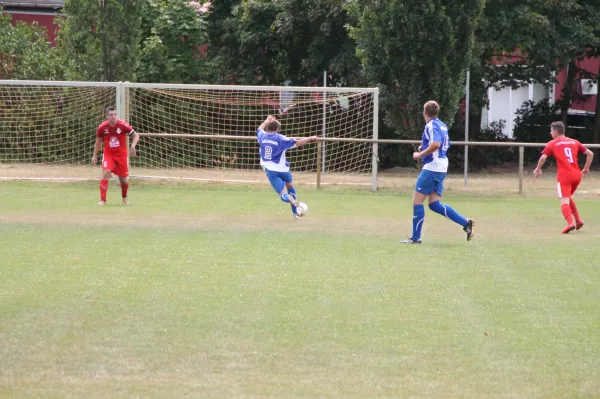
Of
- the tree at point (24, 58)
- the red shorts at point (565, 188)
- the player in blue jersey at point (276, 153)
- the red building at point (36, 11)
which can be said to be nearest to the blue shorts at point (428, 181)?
the red shorts at point (565, 188)

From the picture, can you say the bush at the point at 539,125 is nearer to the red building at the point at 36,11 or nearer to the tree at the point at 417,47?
the tree at the point at 417,47

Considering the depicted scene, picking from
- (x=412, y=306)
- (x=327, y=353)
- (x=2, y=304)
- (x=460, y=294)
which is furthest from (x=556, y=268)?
(x=2, y=304)

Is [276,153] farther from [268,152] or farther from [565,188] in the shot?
[565,188]

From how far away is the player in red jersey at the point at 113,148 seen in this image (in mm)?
17062

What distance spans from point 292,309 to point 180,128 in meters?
16.7

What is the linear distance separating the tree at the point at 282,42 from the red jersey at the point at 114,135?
10760mm

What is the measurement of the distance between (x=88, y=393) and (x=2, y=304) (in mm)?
2839

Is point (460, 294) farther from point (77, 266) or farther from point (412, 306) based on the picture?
point (77, 266)

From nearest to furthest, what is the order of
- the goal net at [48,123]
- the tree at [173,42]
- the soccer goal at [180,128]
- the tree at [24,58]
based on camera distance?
the soccer goal at [180,128] < the goal net at [48,123] < the tree at [24,58] < the tree at [173,42]

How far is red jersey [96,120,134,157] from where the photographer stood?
17078mm

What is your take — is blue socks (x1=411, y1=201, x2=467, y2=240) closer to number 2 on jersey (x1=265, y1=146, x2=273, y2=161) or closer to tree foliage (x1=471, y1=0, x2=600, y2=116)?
number 2 on jersey (x1=265, y1=146, x2=273, y2=161)

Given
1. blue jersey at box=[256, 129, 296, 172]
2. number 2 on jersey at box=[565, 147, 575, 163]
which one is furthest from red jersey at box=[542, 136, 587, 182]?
blue jersey at box=[256, 129, 296, 172]

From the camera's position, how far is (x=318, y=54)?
27906mm

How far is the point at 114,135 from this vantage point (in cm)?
1714
